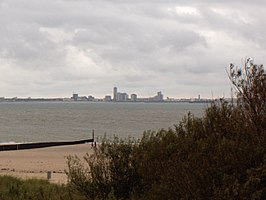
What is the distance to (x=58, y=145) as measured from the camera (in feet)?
160

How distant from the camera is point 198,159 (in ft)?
21.7

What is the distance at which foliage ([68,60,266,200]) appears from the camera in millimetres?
6352

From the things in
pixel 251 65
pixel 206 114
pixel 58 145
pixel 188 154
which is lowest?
pixel 58 145

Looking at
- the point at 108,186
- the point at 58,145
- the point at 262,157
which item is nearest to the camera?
the point at 262,157

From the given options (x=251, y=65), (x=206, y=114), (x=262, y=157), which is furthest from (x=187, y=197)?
(x=251, y=65)

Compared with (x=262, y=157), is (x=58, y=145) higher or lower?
lower

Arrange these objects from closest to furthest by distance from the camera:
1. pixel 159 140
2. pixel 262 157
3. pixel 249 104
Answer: pixel 262 157
pixel 249 104
pixel 159 140

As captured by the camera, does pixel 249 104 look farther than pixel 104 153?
No

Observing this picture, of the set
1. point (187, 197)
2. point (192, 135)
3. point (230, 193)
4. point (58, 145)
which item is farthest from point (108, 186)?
point (58, 145)

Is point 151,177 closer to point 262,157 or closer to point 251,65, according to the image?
point 262,157

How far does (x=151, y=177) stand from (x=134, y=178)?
1.00 meters

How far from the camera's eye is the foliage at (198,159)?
635cm

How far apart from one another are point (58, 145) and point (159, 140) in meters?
41.5

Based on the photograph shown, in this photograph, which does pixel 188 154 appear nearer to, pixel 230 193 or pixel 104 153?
pixel 230 193
